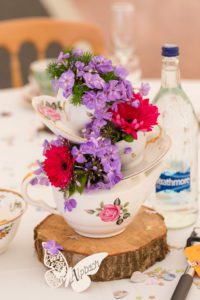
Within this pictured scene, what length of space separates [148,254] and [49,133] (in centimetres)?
73

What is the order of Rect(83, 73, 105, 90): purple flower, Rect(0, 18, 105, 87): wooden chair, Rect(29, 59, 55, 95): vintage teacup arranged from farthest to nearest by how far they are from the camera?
1. Rect(0, 18, 105, 87): wooden chair
2. Rect(29, 59, 55, 95): vintage teacup
3. Rect(83, 73, 105, 90): purple flower

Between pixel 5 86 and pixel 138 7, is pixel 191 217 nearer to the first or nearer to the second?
pixel 138 7

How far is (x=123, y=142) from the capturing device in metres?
1.02

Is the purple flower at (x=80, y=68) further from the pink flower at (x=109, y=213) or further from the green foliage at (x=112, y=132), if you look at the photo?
the pink flower at (x=109, y=213)

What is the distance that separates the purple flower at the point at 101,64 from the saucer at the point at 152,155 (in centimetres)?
17

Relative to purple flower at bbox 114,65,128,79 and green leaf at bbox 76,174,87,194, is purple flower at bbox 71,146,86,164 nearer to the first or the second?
green leaf at bbox 76,174,87,194

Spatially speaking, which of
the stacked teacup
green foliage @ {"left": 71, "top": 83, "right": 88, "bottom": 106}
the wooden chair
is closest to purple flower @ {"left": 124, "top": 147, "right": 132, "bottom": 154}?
the stacked teacup

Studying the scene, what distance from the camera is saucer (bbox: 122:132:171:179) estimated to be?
1.04 meters

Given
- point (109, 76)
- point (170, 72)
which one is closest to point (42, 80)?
point (170, 72)

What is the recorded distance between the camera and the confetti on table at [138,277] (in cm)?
102

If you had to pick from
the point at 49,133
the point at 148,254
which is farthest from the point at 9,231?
the point at 49,133

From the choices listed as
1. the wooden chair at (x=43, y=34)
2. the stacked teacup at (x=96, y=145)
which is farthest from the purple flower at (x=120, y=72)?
the wooden chair at (x=43, y=34)

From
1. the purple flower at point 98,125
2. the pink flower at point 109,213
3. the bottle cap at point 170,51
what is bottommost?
the pink flower at point 109,213

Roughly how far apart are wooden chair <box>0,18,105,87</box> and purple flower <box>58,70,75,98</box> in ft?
4.70
